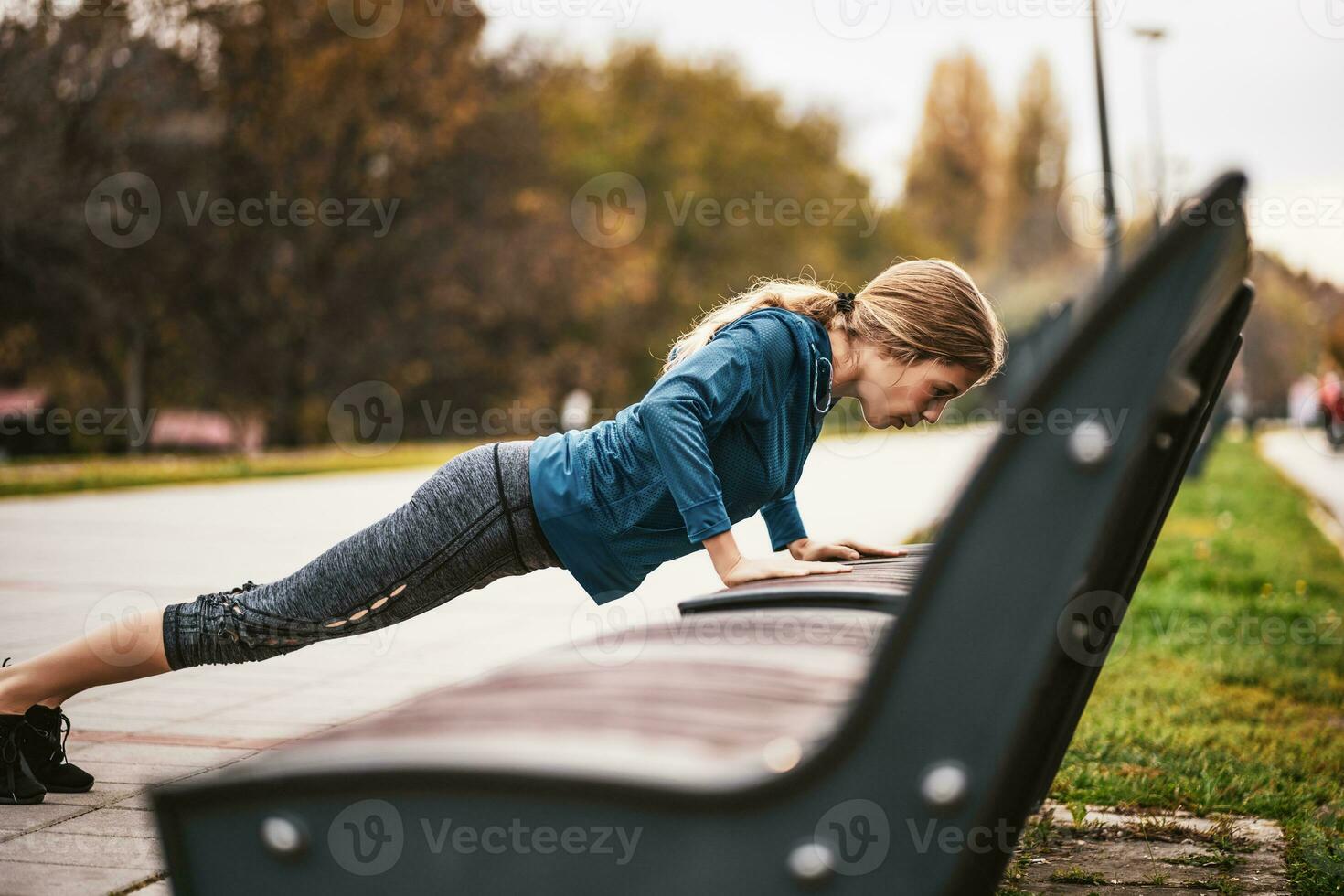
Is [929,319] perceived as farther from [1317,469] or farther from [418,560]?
[1317,469]

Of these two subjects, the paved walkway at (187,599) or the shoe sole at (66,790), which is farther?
the shoe sole at (66,790)

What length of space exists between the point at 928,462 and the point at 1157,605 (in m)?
16.7

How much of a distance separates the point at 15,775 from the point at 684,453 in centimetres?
182

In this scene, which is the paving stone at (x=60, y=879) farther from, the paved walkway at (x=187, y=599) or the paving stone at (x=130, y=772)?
the paving stone at (x=130, y=772)

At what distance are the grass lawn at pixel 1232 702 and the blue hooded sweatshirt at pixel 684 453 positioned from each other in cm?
132

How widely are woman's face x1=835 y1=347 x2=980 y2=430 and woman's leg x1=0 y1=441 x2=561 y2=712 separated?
2.22 feet

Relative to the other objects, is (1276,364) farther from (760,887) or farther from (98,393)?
(760,887)

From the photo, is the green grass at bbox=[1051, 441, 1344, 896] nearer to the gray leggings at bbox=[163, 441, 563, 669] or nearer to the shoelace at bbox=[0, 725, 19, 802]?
the gray leggings at bbox=[163, 441, 563, 669]

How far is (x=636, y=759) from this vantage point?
1.14 metres

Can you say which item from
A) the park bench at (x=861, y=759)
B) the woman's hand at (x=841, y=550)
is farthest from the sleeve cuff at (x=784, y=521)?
the park bench at (x=861, y=759)

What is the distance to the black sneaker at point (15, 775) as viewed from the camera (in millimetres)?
2920

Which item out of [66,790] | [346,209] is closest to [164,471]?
[66,790]

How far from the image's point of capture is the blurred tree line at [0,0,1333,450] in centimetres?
2459

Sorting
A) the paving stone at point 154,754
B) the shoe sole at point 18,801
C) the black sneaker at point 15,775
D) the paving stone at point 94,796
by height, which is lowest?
the paving stone at point 154,754
